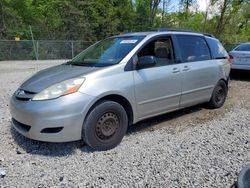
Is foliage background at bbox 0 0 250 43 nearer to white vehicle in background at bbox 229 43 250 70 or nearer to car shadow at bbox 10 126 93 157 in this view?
white vehicle in background at bbox 229 43 250 70

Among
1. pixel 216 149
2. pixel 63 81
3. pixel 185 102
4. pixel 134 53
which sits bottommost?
pixel 216 149

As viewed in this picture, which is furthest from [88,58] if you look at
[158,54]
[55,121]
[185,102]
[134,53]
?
[185,102]

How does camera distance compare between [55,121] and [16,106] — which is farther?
[16,106]

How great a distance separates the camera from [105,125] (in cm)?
383

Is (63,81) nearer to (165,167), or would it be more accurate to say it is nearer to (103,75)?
(103,75)

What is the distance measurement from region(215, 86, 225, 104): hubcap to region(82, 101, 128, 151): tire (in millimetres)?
2837

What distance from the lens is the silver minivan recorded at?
3496 mm

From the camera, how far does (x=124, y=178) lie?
307cm

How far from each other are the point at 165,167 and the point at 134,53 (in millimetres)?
1802

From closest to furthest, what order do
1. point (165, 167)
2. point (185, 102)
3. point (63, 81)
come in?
point (165, 167) → point (63, 81) → point (185, 102)

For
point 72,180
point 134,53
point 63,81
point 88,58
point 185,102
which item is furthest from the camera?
point 185,102

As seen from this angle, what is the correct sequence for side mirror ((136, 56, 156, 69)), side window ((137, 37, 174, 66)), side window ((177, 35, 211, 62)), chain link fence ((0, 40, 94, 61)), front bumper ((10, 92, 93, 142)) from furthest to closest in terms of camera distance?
chain link fence ((0, 40, 94, 61))
side window ((177, 35, 211, 62))
side window ((137, 37, 174, 66))
side mirror ((136, 56, 156, 69))
front bumper ((10, 92, 93, 142))

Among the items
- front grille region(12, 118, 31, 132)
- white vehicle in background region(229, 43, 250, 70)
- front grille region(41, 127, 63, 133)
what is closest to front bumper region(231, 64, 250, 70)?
white vehicle in background region(229, 43, 250, 70)

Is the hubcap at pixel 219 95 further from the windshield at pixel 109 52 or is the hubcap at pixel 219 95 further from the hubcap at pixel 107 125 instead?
the hubcap at pixel 107 125
